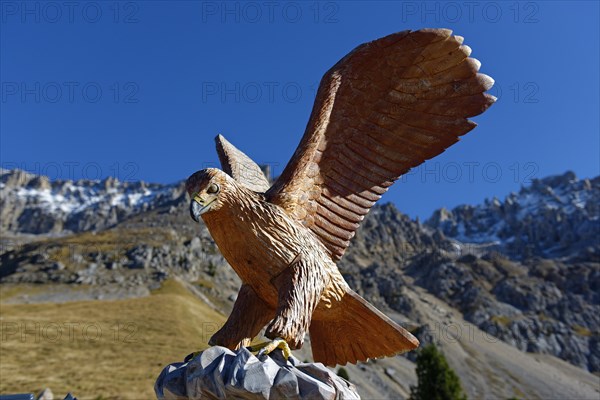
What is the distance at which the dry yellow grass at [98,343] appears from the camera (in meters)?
30.6

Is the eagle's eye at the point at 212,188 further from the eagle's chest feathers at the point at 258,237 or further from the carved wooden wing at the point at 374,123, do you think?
the carved wooden wing at the point at 374,123

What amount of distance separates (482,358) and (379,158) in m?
67.2

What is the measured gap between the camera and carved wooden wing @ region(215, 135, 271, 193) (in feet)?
25.5

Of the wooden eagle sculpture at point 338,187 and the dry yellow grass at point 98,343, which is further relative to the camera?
the dry yellow grass at point 98,343

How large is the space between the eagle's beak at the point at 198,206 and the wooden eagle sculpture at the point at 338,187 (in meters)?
0.01

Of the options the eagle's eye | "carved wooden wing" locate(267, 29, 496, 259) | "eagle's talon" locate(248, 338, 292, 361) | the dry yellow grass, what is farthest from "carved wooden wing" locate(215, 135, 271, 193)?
the dry yellow grass

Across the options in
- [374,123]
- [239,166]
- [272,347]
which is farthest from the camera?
[239,166]

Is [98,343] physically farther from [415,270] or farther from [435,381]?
[415,270]

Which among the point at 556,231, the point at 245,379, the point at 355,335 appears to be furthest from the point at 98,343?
the point at 556,231

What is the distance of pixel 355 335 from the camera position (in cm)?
713

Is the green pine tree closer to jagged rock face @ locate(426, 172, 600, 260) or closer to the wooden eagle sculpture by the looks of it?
the wooden eagle sculpture

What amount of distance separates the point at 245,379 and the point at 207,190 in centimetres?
237

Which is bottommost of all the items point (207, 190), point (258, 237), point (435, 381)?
point (435, 381)

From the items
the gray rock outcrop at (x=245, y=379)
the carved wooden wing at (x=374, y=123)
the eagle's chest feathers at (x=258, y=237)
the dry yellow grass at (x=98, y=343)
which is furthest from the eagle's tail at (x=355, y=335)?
the dry yellow grass at (x=98, y=343)
